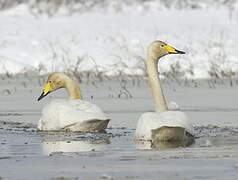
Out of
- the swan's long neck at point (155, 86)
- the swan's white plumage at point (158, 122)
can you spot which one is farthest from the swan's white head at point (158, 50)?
the swan's white plumage at point (158, 122)

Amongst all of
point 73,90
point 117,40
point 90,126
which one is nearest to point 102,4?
point 117,40

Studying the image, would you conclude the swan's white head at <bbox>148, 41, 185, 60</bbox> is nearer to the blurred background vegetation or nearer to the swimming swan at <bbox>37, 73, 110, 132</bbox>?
the swimming swan at <bbox>37, 73, 110, 132</bbox>

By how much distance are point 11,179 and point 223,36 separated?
17.5 meters

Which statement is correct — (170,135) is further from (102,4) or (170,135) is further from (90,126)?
(102,4)

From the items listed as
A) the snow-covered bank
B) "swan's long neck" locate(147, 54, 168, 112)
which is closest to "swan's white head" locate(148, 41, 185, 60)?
"swan's long neck" locate(147, 54, 168, 112)

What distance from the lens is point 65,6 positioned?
33.0 meters

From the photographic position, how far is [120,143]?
10195 millimetres

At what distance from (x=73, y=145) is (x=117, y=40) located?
47.1 feet

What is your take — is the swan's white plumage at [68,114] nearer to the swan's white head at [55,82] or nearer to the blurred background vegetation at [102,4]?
the swan's white head at [55,82]

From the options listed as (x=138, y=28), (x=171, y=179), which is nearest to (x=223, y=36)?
(x=138, y=28)

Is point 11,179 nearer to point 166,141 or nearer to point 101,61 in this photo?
point 166,141

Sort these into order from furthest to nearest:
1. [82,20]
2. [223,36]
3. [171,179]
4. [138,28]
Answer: [82,20] → [138,28] → [223,36] → [171,179]

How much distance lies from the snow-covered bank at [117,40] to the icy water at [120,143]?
2.72 m

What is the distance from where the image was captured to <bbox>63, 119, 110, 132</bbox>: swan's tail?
37.8 feet
